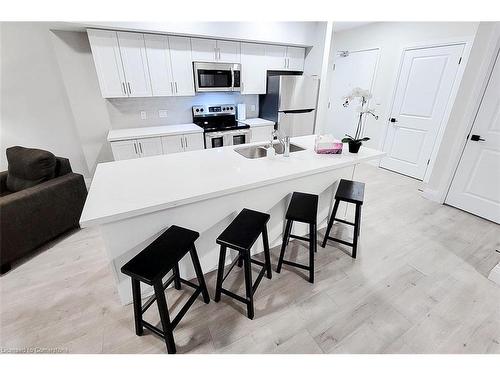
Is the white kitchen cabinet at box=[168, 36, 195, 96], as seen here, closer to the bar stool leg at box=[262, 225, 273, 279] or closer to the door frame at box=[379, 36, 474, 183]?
the bar stool leg at box=[262, 225, 273, 279]

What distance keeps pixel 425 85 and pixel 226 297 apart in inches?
165

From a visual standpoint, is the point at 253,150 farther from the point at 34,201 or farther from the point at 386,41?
the point at 386,41

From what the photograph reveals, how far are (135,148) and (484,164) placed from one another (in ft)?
14.6

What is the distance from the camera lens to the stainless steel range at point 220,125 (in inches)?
142

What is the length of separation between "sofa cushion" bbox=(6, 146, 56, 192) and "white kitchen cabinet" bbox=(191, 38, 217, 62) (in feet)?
7.55

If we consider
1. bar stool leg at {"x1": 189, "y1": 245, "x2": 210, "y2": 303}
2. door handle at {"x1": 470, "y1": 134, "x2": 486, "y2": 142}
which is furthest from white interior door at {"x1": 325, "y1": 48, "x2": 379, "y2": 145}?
bar stool leg at {"x1": 189, "y1": 245, "x2": 210, "y2": 303}

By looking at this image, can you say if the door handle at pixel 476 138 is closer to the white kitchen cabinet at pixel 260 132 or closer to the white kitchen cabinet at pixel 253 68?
the white kitchen cabinet at pixel 260 132

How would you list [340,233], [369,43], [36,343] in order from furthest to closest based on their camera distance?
[369,43] → [340,233] → [36,343]

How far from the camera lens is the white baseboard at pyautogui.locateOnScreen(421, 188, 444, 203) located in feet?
10.4

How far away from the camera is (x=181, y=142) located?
3441mm

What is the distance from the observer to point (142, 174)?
174 cm

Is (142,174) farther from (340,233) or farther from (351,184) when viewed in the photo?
(340,233)
